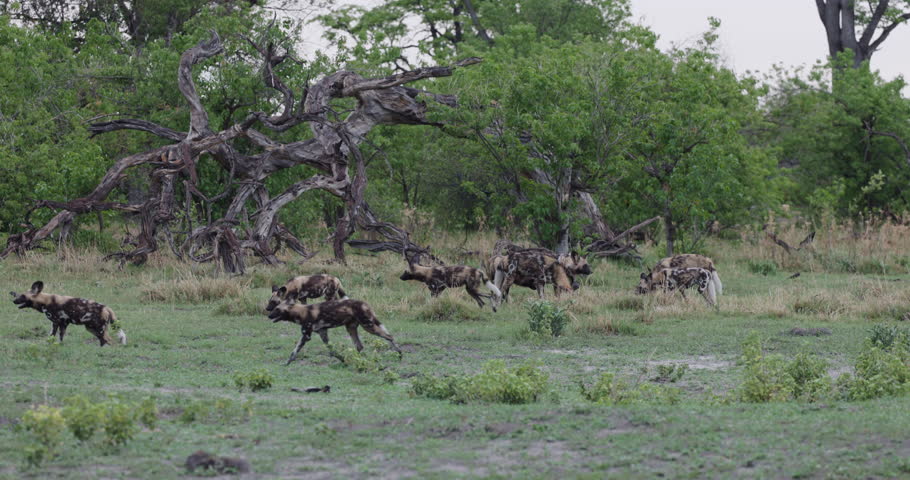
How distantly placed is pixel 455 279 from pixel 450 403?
8.36m

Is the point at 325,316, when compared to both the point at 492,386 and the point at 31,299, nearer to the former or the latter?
the point at 31,299

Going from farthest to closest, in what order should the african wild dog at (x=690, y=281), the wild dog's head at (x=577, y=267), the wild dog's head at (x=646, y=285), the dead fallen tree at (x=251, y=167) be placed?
the dead fallen tree at (x=251, y=167), the wild dog's head at (x=577, y=267), the wild dog's head at (x=646, y=285), the african wild dog at (x=690, y=281)

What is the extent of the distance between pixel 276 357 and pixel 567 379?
3402 mm

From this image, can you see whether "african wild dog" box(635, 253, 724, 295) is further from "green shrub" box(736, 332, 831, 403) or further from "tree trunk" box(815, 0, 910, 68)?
"tree trunk" box(815, 0, 910, 68)

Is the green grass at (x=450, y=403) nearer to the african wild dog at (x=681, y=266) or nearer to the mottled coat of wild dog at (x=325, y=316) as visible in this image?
the mottled coat of wild dog at (x=325, y=316)

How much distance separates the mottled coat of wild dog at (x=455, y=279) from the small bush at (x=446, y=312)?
0.89m

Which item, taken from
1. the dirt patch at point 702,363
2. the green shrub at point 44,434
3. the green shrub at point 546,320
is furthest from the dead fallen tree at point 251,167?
the green shrub at point 44,434

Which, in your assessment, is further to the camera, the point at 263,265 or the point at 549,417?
the point at 263,265

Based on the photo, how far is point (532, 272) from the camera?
18641 mm

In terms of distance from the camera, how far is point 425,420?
8.12m

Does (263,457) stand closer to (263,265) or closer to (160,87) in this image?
(263,265)

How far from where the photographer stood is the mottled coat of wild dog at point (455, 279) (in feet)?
57.5

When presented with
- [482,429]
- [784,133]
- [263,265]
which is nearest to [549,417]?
[482,429]

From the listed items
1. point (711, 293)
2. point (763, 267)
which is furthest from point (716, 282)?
point (763, 267)
